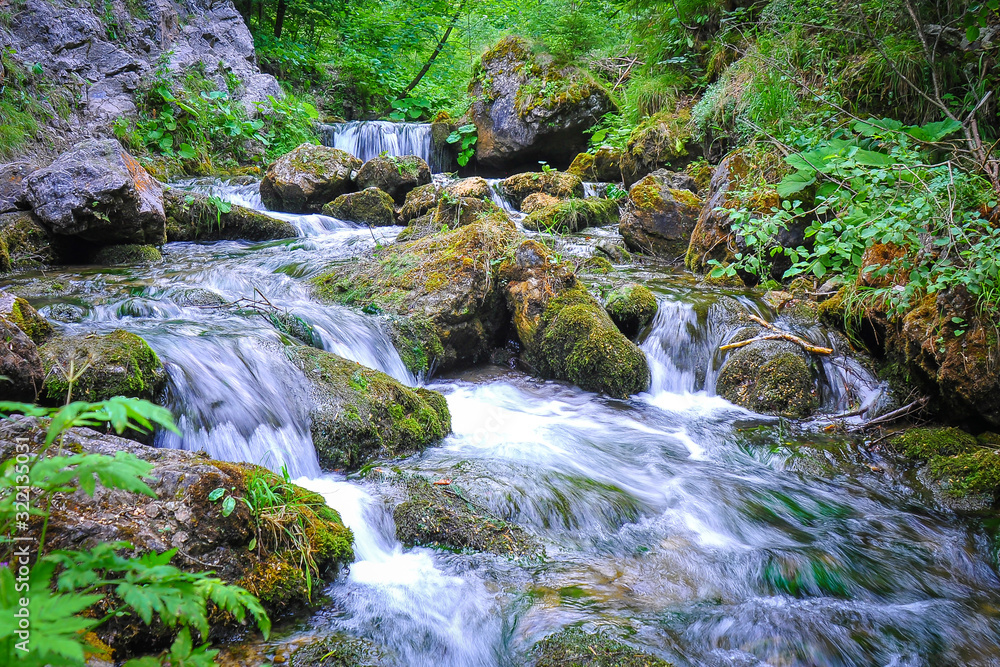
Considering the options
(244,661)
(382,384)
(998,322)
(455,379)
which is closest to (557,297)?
(455,379)

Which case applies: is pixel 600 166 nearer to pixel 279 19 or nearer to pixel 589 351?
pixel 589 351

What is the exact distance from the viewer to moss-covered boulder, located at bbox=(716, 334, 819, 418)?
476 cm

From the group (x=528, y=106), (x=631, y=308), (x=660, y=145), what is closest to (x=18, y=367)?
(x=631, y=308)

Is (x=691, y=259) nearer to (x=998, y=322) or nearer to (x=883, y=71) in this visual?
(x=883, y=71)

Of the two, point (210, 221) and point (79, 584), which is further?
point (210, 221)

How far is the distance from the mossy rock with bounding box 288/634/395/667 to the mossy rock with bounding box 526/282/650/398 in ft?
11.1

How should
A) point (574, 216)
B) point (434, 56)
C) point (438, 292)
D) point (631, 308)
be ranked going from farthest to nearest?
point (434, 56) < point (574, 216) < point (631, 308) < point (438, 292)

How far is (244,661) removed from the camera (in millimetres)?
2070

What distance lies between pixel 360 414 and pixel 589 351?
2277 millimetres

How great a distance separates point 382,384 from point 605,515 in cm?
173

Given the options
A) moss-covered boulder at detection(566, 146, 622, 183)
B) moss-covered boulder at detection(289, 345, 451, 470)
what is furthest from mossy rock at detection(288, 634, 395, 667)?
moss-covered boulder at detection(566, 146, 622, 183)

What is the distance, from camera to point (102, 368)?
3.20m

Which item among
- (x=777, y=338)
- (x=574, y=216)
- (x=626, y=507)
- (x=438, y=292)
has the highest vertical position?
(x=574, y=216)

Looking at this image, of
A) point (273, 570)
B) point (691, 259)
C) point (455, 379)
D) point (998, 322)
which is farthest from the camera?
point (691, 259)
